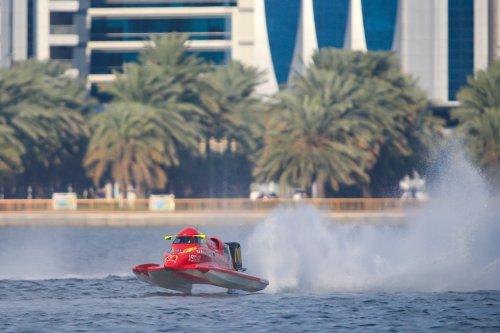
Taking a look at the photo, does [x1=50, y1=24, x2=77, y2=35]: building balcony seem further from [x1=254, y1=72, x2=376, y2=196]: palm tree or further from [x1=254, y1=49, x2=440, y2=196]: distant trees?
[x1=254, y1=72, x2=376, y2=196]: palm tree

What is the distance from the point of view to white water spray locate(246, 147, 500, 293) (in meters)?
36.3

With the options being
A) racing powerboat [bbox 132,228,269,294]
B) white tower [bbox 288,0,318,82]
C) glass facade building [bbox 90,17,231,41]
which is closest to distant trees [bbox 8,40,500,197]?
white tower [bbox 288,0,318,82]

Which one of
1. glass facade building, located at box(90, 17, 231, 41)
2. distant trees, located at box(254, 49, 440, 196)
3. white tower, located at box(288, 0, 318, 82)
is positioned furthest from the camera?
glass facade building, located at box(90, 17, 231, 41)

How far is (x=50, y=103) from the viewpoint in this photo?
100 metres

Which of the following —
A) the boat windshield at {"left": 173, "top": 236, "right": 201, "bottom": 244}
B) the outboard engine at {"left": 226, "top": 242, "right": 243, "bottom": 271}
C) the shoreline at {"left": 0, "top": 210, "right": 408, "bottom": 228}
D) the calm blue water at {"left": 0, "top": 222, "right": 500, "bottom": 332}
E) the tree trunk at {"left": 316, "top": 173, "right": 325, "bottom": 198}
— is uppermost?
the tree trunk at {"left": 316, "top": 173, "right": 325, "bottom": 198}

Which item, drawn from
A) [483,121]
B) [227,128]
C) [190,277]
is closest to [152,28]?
[227,128]

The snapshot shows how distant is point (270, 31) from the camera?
142500 millimetres

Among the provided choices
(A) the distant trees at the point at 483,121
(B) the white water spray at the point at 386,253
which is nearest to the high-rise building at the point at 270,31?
(A) the distant trees at the point at 483,121

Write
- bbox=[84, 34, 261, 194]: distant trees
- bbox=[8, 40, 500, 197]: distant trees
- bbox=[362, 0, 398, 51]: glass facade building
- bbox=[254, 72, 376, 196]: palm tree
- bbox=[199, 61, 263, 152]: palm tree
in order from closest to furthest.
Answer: bbox=[254, 72, 376, 196]: palm tree, bbox=[8, 40, 500, 197]: distant trees, bbox=[84, 34, 261, 194]: distant trees, bbox=[199, 61, 263, 152]: palm tree, bbox=[362, 0, 398, 51]: glass facade building

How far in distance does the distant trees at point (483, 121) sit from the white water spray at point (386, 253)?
54612 mm

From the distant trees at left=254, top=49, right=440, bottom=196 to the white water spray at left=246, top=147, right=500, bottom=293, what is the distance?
2014 inches

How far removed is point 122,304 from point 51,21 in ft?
388

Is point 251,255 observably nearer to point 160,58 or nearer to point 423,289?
point 423,289

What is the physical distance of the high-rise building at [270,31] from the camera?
135 m
